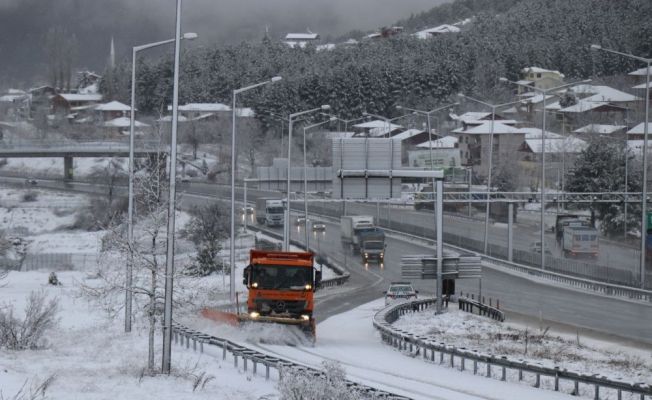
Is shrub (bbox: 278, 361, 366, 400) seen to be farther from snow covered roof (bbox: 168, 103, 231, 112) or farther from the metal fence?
snow covered roof (bbox: 168, 103, 231, 112)

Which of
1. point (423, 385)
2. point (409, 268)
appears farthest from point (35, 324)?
point (409, 268)

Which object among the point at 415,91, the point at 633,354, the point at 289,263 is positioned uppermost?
the point at 415,91

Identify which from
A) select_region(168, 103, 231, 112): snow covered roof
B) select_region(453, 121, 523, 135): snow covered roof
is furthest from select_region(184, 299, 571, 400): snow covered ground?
select_region(168, 103, 231, 112): snow covered roof

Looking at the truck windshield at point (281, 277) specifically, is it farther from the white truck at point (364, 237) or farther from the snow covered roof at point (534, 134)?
the snow covered roof at point (534, 134)

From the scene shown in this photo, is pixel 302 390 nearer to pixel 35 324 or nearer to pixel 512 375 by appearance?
pixel 512 375

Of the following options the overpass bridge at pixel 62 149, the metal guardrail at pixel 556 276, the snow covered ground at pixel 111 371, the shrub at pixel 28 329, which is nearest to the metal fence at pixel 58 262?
the metal guardrail at pixel 556 276

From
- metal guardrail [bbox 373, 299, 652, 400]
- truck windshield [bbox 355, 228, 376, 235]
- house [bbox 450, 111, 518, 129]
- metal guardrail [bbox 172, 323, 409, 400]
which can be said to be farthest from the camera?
house [bbox 450, 111, 518, 129]

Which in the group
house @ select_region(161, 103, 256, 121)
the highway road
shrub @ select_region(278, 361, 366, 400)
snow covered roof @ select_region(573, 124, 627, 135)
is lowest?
the highway road

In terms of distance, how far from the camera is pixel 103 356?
2608 cm

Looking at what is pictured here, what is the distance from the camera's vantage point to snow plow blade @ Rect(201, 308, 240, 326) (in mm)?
33675

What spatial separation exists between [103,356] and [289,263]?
7.97 metres

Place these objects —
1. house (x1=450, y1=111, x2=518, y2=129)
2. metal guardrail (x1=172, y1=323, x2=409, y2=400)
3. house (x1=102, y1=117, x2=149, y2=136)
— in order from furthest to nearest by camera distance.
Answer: house (x1=102, y1=117, x2=149, y2=136) < house (x1=450, y1=111, x2=518, y2=129) < metal guardrail (x1=172, y1=323, x2=409, y2=400)

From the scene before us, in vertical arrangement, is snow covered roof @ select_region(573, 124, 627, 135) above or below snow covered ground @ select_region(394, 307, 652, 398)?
above

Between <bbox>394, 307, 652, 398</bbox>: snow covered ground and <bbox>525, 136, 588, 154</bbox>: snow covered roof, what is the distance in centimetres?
8571
